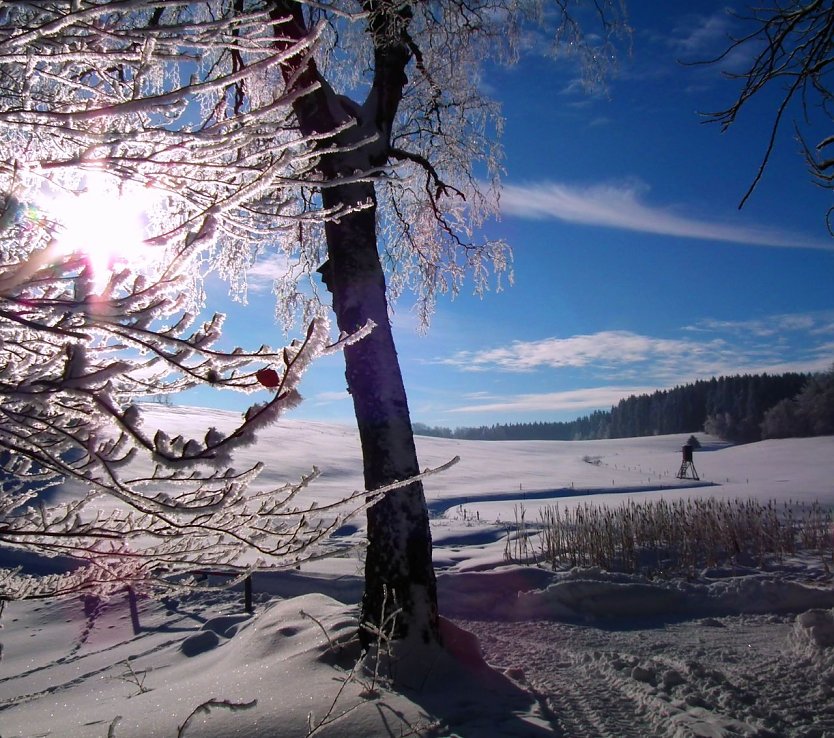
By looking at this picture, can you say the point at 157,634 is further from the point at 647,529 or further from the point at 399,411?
the point at 647,529

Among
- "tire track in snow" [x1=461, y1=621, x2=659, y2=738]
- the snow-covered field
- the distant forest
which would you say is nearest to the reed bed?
the snow-covered field

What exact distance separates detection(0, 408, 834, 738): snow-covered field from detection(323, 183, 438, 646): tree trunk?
1.09 feet

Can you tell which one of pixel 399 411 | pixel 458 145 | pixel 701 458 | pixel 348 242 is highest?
pixel 458 145

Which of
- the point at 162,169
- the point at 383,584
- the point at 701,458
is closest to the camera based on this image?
the point at 162,169

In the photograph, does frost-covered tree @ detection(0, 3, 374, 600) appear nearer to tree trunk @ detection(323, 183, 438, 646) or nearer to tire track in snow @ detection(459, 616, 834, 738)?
tree trunk @ detection(323, 183, 438, 646)

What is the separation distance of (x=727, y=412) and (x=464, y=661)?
7425 centimetres

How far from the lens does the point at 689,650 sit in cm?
483

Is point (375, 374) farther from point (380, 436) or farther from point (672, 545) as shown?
point (672, 545)

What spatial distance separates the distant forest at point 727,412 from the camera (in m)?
54.5

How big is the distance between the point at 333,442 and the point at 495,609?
38482mm

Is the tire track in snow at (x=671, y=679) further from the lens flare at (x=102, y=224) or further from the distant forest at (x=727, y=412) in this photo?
the distant forest at (x=727, y=412)

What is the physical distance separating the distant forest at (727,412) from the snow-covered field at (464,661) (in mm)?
55304

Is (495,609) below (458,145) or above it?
below

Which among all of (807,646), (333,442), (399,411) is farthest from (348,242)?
(333,442)
